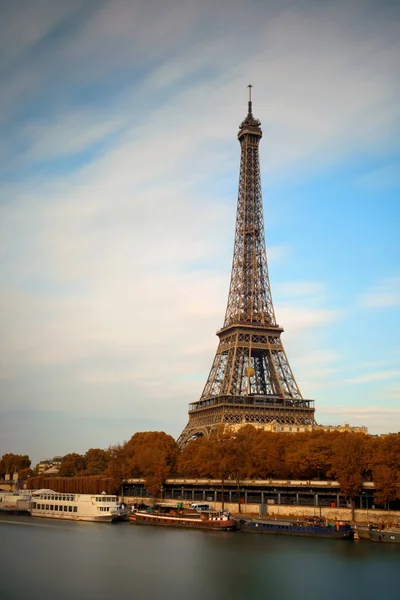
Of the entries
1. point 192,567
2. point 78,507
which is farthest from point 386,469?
point 78,507

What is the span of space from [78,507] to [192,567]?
43.4 m

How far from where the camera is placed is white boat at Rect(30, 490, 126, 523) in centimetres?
8950

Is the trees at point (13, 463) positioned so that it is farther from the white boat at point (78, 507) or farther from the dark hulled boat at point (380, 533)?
the dark hulled boat at point (380, 533)

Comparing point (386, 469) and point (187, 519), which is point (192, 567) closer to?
point (187, 519)

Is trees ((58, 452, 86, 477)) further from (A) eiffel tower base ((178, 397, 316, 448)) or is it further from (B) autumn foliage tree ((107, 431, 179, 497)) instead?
(A) eiffel tower base ((178, 397, 316, 448))

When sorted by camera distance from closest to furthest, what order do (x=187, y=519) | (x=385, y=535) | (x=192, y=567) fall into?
(x=192, y=567) → (x=385, y=535) → (x=187, y=519)

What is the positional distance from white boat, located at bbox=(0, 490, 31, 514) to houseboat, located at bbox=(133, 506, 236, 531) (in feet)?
75.1

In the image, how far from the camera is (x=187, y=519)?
83.2m

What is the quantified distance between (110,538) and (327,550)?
21.9 meters

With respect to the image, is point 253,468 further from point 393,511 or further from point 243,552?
point 243,552

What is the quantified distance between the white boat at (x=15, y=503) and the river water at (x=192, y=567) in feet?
99.8

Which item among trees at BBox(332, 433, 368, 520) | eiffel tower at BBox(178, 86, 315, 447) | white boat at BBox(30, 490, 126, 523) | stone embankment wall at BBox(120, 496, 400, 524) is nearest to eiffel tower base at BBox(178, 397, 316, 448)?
eiffel tower at BBox(178, 86, 315, 447)

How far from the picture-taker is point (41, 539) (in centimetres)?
6894

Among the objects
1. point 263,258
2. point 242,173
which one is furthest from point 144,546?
point 242,173
